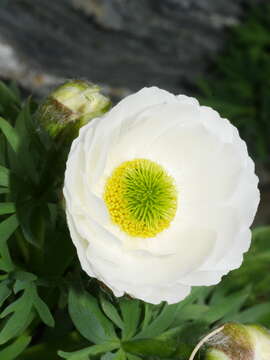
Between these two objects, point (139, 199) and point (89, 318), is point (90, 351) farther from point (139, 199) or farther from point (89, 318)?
point (139, 199)

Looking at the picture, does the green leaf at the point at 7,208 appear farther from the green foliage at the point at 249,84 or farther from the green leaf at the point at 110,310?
the green foliage at the point at 249,84

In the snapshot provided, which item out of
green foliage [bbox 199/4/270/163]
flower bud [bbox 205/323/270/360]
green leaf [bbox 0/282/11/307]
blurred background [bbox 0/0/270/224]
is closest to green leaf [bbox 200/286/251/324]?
flower bud [bbox 205/323/270/360]

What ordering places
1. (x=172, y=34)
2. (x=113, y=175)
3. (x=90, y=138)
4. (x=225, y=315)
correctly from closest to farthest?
(x=90, y=138), (x=113, y=175), (x=225, y=315), (x=172, y=34)

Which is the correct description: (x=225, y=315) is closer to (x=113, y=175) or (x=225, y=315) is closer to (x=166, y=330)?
(x=166, y=330)

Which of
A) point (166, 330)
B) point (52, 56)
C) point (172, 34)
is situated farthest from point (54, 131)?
point (172, 34)

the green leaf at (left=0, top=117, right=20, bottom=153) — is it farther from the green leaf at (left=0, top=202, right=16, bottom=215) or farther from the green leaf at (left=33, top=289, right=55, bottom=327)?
the green leaf at (left=33, top=289, right=55, bottom=327)

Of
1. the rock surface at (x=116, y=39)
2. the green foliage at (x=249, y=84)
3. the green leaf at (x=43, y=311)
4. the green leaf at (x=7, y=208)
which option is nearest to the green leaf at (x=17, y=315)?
the green leaf at (x=43, y=311)
